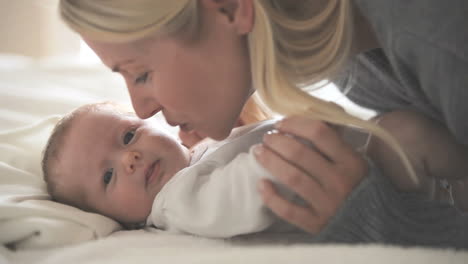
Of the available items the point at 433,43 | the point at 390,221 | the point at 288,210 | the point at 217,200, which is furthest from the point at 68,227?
the point at 433,43

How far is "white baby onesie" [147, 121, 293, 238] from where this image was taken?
72 cm

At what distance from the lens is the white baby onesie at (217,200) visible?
28.4 inches

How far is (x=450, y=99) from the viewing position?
66 cm

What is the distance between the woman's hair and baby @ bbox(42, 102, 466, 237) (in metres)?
0.12

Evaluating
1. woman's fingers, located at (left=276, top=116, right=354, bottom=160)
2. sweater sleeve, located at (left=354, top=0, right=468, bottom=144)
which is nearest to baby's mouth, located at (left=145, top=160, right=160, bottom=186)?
woman's fingers, located at (left=276, top=116, right=354, bottom=160)

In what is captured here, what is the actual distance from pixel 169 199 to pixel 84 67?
96 cm

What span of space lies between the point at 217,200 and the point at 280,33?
0.28 metres

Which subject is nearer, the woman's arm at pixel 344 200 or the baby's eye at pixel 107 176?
the woman's arm at pixel 344 200

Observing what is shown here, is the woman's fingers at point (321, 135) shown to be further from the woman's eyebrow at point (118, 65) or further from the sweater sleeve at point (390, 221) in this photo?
the woman's eyebrow at point (118, 65)

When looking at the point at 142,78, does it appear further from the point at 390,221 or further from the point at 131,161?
the point at 390,221

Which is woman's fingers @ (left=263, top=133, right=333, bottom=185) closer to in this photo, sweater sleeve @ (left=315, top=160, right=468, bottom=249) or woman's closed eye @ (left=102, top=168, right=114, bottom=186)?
sweater sleeve @ (left=315, top=160, right=468, bottom=249)

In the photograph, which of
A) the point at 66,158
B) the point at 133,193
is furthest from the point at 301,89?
the point at 66,158

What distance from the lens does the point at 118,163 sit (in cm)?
94

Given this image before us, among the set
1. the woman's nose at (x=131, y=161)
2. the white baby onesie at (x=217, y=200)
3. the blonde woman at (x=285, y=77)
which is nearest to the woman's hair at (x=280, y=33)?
the blonde woman at (x=285, y=77)
